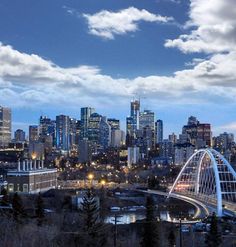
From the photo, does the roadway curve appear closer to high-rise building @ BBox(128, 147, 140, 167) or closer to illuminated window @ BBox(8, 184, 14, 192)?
illuminated window @ BBox(8, 184, 14, 192)

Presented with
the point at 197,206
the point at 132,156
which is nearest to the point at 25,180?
the point at 197,206

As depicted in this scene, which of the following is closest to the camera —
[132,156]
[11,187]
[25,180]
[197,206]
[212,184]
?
[197,206]

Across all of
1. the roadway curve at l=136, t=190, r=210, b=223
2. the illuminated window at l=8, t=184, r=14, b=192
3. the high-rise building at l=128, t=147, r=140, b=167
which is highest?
the high-rise building at l=128, t=147, r=140, b=167

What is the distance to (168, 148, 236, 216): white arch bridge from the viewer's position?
53381mm

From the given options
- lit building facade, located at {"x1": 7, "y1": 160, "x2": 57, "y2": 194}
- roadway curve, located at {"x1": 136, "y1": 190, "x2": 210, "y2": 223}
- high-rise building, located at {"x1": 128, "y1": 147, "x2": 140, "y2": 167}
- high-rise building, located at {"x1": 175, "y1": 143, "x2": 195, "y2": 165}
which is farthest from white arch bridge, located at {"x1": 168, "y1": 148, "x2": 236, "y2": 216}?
high-rise building, located at {"x1": 175, "y1": 143, "x2": 195, "y2": 165}

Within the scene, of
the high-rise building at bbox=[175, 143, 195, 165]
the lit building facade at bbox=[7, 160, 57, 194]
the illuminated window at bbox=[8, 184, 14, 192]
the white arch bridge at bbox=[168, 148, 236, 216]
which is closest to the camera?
the white arch bridge at bbox=[168, 148, 236, 216]

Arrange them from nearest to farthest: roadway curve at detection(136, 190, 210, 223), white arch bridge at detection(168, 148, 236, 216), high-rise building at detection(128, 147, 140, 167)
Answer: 1. roadway curve at detection(136, 190, 210, 223)
2. white arch bridge at detection(168, 148, 236, 216)
3. high-rise building at detection(128, 147, 140, 167)

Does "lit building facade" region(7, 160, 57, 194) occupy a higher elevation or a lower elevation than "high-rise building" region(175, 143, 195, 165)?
lower

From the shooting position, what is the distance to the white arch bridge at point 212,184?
175ft

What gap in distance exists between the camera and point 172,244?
33.3 meters

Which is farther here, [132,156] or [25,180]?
[132,156]

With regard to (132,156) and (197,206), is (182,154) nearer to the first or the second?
(132,156)

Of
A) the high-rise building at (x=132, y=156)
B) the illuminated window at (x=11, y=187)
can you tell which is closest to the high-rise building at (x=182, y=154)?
the high-rise building at (x=132, y=156)

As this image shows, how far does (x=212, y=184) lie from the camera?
61969 millimetres
